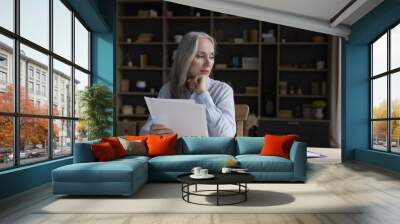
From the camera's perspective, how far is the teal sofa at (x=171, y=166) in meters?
4.75

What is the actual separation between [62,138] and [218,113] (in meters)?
3.10

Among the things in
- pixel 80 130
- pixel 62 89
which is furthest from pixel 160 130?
pixel 62 89

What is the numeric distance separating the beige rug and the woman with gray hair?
3.29 m

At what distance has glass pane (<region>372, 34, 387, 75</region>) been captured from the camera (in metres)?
8.36

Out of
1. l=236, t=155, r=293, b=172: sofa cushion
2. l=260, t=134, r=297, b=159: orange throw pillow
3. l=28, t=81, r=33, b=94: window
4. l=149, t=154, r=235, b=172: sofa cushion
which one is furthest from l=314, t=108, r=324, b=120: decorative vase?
l=28, t=81, r=33, b=94: window

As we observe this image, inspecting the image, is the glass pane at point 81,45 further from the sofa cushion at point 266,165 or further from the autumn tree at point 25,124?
the sofa cushion at point 266,165

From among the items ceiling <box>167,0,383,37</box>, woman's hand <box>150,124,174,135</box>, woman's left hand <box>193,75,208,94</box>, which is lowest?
woman's hand <box>150,124,174,135</box>

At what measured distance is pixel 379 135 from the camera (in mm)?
8617

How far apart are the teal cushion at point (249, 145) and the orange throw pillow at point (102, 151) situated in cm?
203

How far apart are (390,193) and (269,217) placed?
6.91 feet

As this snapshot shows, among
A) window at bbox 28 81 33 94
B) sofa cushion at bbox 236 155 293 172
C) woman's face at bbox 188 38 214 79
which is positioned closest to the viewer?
window at bbox 28 81 33 94

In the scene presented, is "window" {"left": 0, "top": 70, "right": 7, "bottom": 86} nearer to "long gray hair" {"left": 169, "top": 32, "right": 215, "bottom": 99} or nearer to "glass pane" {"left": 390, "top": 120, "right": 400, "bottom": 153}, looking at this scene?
"long gray hair" {"left": 169, "top": 32, "right": 215, "bottom": 99}

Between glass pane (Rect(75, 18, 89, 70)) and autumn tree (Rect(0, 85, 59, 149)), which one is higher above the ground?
glass pane (Rect(75, 18, 89, 70))

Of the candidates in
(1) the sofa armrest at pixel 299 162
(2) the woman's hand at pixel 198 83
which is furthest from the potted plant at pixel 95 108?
(1) the sofa armrest at pixel 299 162
